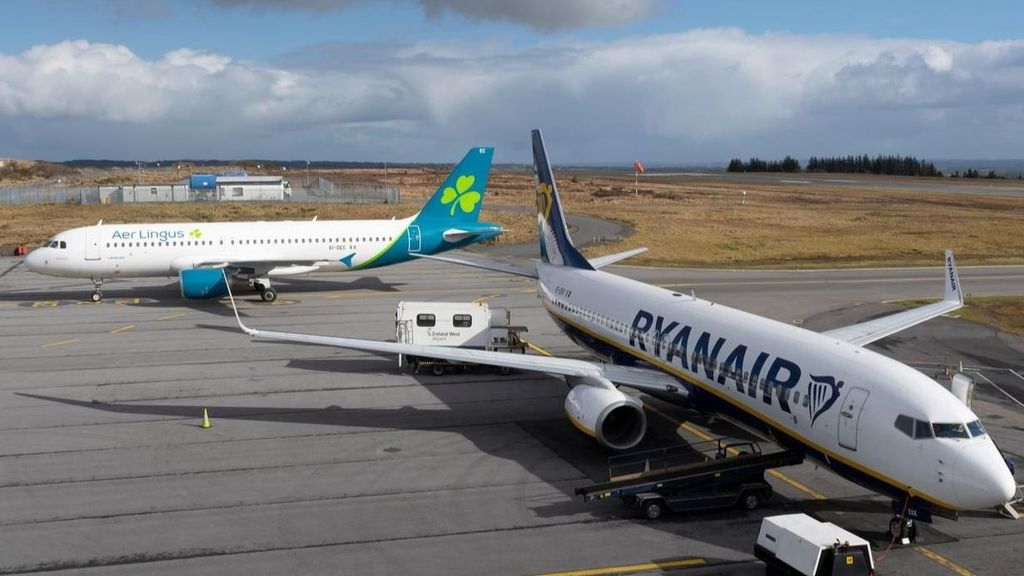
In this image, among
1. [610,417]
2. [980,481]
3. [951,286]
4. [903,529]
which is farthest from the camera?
[951,286]

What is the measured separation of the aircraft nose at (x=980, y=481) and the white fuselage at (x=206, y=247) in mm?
38885

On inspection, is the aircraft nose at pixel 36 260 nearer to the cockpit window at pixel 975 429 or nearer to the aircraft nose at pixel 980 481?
the cockpit window at pixel 975 429

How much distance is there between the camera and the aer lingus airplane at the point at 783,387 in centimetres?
1739

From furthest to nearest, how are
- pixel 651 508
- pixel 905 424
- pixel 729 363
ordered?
pixel 729 363
pixel 651 508
pixel 905 424

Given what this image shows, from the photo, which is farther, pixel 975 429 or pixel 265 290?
pixel 265 290

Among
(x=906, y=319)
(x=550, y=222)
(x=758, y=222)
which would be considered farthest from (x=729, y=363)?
(x=758, y=222)

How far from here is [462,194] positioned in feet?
178

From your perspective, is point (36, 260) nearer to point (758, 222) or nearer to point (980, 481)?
point (980, 481)

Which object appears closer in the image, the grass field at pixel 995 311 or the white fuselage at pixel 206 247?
the grass field at pixel 995 311

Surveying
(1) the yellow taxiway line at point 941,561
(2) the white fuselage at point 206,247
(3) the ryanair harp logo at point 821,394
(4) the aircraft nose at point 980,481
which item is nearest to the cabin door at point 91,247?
(2) the white fuselage at point 206,247

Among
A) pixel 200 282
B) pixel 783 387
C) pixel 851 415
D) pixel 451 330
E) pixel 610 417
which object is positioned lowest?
pixel 610 417

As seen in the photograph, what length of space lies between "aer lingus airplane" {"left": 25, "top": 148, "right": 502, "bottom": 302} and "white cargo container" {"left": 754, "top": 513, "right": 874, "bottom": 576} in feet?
123

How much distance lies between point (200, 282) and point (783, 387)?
35.4 meters

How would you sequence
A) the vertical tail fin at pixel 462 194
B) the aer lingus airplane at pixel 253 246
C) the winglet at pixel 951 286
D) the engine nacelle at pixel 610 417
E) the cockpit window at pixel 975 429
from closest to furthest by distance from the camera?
the cockpit window at pixel 975 429, the engine nacelle at pixel 610 417, the winglet at pixel 951 286, the aer lingus airplane at pixel 253 246, the vertical tail fin at pixel 462 194
